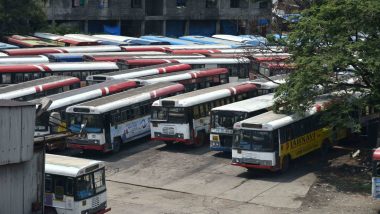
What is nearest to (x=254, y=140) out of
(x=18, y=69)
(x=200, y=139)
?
(x=200, y=139)

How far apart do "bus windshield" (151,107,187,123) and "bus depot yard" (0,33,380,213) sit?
40mm

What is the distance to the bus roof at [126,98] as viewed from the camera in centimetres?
3084

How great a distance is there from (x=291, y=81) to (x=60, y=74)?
1468cm

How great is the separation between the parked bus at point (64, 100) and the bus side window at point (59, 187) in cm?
650

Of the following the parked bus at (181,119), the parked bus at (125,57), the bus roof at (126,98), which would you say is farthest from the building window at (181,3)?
the parked bus at (181,119)

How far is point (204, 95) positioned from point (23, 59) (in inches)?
451

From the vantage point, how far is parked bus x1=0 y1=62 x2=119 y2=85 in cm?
3744

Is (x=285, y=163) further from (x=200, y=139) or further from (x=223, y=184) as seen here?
(x=200, y=139)

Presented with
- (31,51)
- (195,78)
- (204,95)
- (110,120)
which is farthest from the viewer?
(31,51)

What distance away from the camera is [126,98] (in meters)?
32.3

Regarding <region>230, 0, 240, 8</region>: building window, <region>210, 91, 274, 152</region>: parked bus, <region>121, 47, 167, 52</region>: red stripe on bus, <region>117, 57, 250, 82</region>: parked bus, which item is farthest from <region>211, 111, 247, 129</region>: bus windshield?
<region>230, 0, 240, 8</region>: building window

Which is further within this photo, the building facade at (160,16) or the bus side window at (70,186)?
the building facade at (160,16)

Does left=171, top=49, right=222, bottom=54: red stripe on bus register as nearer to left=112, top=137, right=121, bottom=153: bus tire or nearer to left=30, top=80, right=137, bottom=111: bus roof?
left=30, top=80, right=137, bottom=111: bus roof

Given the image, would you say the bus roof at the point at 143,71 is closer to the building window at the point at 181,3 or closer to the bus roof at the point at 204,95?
the bus roof at the point at 204,95
